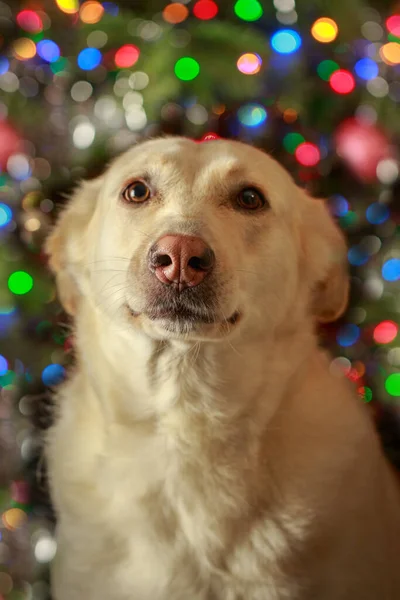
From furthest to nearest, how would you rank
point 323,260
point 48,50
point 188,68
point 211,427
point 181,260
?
point 48,50, point 188,68, point 323,260, point 211,427, point 181,260

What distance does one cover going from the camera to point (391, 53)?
5.90 feet

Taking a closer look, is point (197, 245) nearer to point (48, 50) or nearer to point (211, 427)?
point (211, 427)

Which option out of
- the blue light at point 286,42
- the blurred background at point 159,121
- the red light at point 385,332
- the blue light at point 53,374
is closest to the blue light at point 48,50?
the blurred background at point 159,121

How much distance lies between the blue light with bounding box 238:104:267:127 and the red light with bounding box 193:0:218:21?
340 millimetres

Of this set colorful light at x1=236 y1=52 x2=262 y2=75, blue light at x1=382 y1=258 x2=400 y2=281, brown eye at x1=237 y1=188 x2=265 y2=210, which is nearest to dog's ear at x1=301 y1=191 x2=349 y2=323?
brown eye at x1=237 y1=188 x2=265 y2=210

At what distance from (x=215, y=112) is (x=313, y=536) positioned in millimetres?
1393

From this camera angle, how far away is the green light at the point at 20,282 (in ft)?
5.73

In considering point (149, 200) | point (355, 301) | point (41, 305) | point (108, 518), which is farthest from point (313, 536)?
point (41, 305)

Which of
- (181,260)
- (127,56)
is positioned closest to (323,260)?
(181,260)

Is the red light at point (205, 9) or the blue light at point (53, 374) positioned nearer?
the red light at point (205, 9)

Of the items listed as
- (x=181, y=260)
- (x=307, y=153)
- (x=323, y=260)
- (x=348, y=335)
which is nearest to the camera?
(x=181, y=260)

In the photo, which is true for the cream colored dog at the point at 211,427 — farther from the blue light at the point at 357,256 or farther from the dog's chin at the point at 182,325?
the blue light at the point at 357,256

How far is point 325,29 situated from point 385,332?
1129mm

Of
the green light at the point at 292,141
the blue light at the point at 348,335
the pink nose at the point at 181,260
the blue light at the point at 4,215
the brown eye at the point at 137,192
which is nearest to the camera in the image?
the pink nose at the point at 181,260
